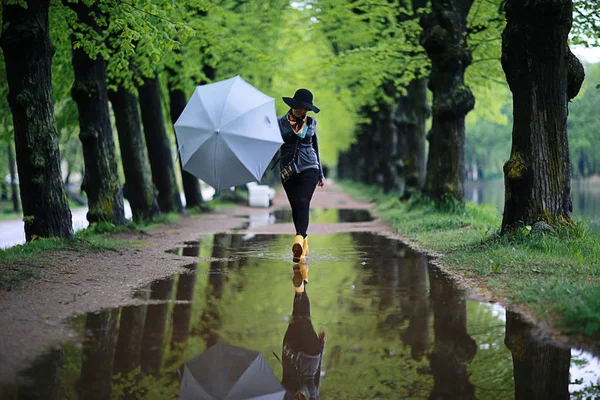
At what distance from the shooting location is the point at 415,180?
23.1m

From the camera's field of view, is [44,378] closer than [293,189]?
Yes

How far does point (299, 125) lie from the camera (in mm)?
9586

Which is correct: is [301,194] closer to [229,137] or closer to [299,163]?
[299,163]

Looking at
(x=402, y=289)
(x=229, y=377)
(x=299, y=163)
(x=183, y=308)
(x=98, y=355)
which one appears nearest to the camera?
(x=229, y=377)

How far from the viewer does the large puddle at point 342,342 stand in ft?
13.8

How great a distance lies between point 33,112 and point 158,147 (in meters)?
8.81

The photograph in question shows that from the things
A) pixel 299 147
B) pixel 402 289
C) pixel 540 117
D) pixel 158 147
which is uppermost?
pixel 158 147

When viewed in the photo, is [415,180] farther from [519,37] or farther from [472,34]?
[519,37]

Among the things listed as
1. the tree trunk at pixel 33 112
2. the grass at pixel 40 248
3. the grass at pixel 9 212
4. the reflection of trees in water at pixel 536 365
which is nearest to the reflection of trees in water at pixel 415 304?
the reflection of trees in water at pixel 536 365

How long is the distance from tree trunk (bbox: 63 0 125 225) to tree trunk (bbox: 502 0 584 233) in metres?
8.24

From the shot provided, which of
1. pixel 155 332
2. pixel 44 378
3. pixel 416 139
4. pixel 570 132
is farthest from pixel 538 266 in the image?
pixel 570 132

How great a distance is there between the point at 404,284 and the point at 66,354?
154 inches

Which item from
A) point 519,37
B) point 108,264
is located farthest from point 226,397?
point 519,37

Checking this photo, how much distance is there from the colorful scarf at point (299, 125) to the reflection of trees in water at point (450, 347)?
125 inches
